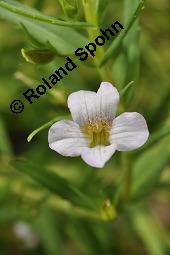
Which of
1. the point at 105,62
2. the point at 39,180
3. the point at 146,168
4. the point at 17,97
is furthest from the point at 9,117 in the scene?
the point at 105,62

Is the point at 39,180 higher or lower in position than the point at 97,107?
lower

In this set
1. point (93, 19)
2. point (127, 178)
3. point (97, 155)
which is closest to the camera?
point (97, 155)

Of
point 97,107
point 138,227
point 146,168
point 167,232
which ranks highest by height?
point 97,107

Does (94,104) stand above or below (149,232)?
above

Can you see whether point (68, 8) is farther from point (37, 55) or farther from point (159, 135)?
point (159, 135)

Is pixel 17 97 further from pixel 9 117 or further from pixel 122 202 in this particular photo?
pixel 122 202

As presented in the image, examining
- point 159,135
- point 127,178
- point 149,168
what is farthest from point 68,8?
point 149,168
